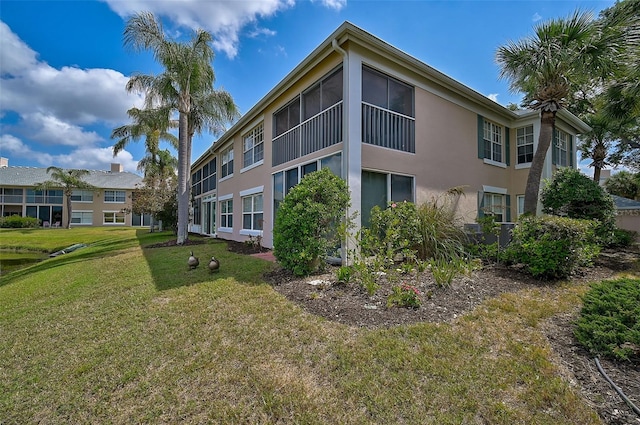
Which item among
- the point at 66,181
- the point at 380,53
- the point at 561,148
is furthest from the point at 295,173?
the point at 66,181

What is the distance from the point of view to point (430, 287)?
5.68 metres

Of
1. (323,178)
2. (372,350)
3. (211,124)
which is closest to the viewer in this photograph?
(372,350)

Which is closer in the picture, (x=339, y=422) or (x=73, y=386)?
(x=339, y=422)

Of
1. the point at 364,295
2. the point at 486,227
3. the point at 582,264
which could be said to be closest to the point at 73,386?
the point at 364,295

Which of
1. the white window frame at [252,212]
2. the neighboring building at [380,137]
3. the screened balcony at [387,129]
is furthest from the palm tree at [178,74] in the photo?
the screened balcony at [387,129]

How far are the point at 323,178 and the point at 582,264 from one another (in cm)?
671

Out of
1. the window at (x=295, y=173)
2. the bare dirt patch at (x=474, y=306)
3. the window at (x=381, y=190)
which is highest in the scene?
the window at (x=295, y=173)

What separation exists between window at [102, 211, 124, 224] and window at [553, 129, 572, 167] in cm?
4944

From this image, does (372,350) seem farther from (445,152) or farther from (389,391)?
(445,152)

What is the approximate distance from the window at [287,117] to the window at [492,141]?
8003 millimetres

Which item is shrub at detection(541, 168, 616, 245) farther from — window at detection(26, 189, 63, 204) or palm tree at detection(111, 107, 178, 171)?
window at detection(26, 189, 63, 204)

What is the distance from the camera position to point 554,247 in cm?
614

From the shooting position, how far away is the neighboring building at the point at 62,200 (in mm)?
38375

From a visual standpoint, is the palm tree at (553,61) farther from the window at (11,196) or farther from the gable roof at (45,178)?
the window at (11,196)
